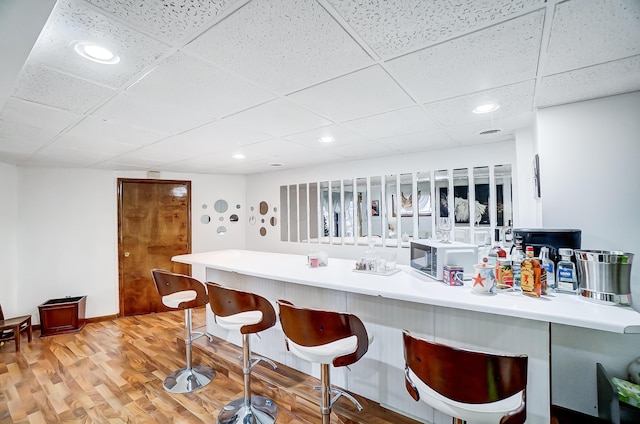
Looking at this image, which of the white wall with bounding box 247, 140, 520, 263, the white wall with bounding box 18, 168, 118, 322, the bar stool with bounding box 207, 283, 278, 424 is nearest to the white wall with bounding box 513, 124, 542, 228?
the white wall with bounding box 247, 140, 520, 263

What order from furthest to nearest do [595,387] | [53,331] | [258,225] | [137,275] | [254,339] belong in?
[258,225] → [137,275] → [53,331] → [254,339] → [595,387]

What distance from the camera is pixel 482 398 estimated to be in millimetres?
1093

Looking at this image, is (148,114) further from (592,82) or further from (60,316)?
(60,316)

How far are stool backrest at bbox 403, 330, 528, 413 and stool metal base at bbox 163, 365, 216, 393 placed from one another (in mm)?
2127

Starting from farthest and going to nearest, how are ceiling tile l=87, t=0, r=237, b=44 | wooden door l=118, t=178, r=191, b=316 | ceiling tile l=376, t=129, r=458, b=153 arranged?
wooden door l=118, t=178, r=191, b=316, ceiling tile l=376, t=129, r=458, b=153, ceiling tile l=87, t=0, r=237, b=44

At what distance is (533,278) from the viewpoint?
159 centimetres

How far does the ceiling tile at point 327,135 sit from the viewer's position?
2631mm

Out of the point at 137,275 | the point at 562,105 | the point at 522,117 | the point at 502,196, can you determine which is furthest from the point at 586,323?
the point at 137,275

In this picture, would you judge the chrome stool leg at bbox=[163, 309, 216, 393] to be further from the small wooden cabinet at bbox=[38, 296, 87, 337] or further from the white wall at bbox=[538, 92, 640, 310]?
the white wall at bbox=[538, 92, 640, 310]

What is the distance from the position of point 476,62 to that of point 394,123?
1.02m

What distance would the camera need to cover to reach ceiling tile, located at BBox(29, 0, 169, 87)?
106 cm

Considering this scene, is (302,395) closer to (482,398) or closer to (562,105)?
(482,398)

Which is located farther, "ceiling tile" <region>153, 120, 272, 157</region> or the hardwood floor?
"ceiling tile" <region>153, 120, 272, 157</region>

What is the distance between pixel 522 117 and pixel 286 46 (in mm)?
2148
